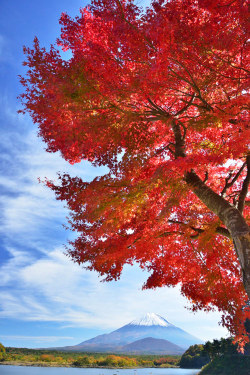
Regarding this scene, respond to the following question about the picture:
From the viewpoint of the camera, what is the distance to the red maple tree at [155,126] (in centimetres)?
464

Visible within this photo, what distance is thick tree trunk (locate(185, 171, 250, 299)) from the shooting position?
4.71m

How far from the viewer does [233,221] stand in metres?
5.07

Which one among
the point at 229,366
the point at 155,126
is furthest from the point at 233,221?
the point at 229,366

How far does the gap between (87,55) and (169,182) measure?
317 centimetres

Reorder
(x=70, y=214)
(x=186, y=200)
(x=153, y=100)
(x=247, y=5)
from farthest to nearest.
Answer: (x=186, y=200)
(x=70, y=214)
(x=153, y=100)
(x=247, y=5)

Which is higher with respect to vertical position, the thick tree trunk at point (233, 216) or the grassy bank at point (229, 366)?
the thick tree trunk at point (233, 216)

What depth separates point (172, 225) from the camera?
7.48 m

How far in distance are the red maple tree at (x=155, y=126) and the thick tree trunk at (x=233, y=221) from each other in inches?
0.7

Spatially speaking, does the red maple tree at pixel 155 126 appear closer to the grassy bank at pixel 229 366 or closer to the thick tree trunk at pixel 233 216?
the thick tree trunk at pixel 233 216

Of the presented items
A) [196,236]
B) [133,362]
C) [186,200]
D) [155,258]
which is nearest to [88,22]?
[186,200]

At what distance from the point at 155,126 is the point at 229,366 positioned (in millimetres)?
34669

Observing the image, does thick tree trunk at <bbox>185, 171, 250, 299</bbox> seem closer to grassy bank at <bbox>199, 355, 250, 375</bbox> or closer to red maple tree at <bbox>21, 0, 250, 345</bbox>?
red maple tree at <bbox>21, 0, 250, 345</bbox>

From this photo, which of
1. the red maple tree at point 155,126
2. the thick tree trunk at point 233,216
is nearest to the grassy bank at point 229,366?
the red maple tree at point 155,126

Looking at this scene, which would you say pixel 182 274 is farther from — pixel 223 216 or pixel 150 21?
pixel 150 21
